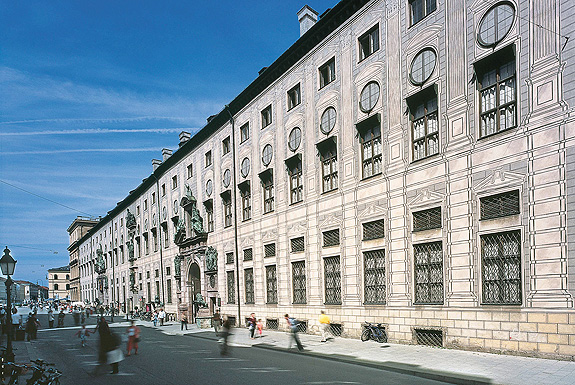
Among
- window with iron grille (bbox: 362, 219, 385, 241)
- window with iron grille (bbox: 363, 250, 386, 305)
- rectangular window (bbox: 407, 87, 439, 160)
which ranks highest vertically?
rectangular window (bbox: 407, 87, 439, 160)

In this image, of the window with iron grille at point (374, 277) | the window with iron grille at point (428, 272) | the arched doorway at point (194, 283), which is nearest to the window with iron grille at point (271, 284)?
the window with iron grille at point (374, 277)

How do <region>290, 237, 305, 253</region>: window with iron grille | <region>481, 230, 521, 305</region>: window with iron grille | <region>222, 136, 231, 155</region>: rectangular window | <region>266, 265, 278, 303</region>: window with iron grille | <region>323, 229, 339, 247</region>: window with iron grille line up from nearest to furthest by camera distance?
<region>481, 230, 521, 305</region>: window with iron grille
<region>323, 229, 339, 247</region>: window with iron grille
<region>290, 237, 305, 253</region>: window with iron grille
<region>266, 265, 278, 303</region>: window with iron grille
<region>222, 136, 231, 155</region>: rectangular window

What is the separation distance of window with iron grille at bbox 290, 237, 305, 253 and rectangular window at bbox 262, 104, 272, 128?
8310 mm

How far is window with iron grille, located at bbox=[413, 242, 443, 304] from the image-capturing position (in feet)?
54.9

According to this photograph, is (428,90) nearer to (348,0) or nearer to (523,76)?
(523,76)

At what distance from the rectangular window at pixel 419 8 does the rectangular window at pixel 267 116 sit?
1273 centimetres

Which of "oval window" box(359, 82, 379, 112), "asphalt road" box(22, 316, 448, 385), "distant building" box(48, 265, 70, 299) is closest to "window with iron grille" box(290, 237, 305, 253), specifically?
"asphalt road" box(22, 316, 448, 385)

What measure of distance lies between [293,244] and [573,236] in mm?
15777

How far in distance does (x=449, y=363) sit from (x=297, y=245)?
523 inches

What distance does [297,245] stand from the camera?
84.5 feet

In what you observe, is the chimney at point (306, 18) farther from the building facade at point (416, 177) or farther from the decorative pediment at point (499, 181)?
the decorative pediment at point (499, 181)

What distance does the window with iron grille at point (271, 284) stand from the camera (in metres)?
28.0

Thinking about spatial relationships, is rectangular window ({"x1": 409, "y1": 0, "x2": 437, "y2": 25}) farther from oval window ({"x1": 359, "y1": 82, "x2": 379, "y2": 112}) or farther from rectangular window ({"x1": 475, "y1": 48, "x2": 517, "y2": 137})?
rectangular window ({"x1": 475, "y1": 48, "x2": 517, "y2": 137})

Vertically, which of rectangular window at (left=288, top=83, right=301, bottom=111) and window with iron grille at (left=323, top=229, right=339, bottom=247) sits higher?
rectangular window at (left=288, top=83, right=301, bottom=111)
